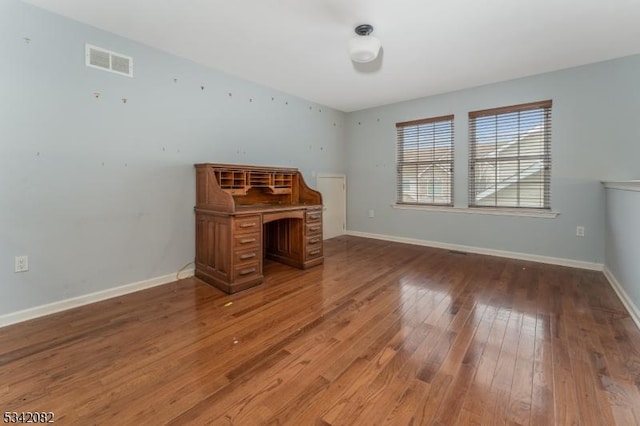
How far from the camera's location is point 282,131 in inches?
177

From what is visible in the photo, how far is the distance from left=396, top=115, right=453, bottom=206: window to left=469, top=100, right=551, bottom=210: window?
1.15ft

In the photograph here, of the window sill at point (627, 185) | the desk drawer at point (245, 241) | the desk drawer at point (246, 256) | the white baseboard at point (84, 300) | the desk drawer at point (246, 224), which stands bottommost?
the white baseboard at point (84, 300)

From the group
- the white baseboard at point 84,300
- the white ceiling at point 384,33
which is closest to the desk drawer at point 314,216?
the white baseboard at point 84,300

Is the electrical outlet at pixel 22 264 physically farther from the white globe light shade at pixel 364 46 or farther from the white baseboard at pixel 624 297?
the white baseboard at pixel 624 297

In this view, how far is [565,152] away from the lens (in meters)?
3.72

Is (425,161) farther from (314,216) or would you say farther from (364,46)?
(364,46)

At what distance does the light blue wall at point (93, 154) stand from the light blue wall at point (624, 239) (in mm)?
3996

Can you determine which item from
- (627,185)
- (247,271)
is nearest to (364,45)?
(247,271)

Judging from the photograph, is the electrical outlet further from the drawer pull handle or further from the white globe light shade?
the white globe light shade

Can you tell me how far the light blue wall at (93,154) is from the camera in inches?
90.0

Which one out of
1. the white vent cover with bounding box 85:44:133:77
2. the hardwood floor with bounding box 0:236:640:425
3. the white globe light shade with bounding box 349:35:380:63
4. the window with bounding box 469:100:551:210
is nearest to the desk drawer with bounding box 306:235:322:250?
the hardwood floor with bounding box 0:236:640:425

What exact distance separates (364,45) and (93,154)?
2609mm

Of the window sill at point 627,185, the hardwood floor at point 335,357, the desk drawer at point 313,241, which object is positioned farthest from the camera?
the desk drawer at point 313,241

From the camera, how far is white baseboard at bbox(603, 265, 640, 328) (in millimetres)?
2246
